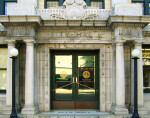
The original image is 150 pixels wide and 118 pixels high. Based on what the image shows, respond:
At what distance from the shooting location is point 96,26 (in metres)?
9.30

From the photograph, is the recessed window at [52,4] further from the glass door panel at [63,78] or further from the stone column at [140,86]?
the stone column at [140,86]

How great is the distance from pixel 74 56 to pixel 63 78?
1454 mm

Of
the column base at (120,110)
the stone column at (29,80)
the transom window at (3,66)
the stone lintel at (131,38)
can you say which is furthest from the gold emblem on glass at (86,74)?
the transom window at (3,66)

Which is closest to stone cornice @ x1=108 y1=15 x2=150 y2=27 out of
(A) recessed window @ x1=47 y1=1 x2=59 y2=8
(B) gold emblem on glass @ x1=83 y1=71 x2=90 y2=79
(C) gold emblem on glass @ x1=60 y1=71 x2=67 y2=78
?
(B) gold emblem on glass @ x1=83 y1=71 x2=90 y2=79

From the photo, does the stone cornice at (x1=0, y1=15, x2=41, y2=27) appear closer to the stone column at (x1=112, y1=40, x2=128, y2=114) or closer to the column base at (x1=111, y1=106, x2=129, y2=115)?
the stone column at (x1=112, y1=40, x2=128, y2=114)

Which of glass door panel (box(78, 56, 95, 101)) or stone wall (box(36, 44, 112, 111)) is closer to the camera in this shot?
stone wall (box(36, 44, 112, 111))

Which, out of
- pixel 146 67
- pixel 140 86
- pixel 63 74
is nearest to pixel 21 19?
pixel 63 74

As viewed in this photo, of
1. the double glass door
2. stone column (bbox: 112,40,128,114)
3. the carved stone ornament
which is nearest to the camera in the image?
stone column (bbox: 112,40,128,114)

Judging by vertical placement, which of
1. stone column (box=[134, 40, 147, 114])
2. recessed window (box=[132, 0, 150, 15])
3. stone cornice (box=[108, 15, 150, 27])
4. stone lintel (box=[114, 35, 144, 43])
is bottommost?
stone column (box=[134, 40, 147, 114])

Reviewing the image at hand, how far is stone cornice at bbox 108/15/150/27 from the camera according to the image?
8.49 meters

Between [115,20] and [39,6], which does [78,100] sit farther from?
[39,6]

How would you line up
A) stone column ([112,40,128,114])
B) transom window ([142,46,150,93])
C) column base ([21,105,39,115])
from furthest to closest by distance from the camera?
transom window ([142,46,150,93])
stone column ([112,40,128,114])
column base ([21,105,39,115])

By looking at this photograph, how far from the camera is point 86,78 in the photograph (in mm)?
10180

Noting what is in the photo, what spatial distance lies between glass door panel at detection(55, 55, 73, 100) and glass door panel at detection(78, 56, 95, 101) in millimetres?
591
